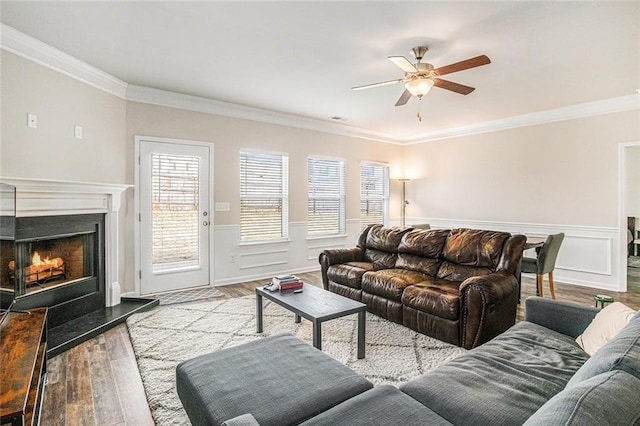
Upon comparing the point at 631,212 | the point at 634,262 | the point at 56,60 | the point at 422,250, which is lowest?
the point at 634,262

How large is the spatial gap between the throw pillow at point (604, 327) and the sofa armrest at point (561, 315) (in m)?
0.12

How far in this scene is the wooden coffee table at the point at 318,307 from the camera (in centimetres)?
248

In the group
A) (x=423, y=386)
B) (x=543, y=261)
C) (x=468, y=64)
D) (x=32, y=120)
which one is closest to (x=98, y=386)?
(x=423, y=386)

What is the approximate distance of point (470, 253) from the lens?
3.47 m

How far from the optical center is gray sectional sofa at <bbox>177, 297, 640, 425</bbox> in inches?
41.8

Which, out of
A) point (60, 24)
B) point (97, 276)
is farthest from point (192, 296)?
point (60, 24)

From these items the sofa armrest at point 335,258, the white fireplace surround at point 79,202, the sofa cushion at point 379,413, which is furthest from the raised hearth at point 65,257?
the sofa cushion at point 379,413

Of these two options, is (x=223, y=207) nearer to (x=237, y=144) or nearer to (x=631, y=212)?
(x=237, y=144)

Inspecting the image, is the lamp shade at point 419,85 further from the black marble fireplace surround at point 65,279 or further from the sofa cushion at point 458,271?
the black marble fireplace surround at point 65,279

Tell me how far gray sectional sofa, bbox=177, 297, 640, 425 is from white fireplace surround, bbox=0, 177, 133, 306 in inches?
89.0

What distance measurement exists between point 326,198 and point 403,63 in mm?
3732

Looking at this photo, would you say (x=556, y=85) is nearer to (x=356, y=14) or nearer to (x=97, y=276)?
(x=356, y=14)

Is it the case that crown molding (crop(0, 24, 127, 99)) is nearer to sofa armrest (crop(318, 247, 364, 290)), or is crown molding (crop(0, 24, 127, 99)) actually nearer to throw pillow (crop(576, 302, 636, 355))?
sofa armrest (crop(318, 247, 364, 290))

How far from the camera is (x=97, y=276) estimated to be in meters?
3.70
